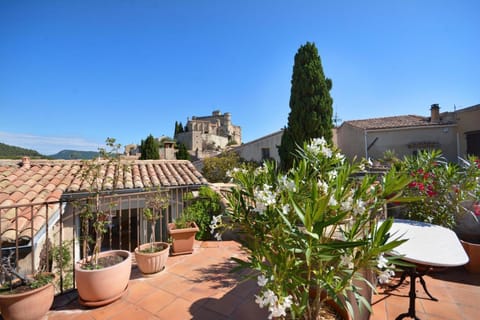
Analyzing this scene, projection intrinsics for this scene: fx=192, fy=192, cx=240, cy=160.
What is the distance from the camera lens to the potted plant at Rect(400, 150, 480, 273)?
10.4 feet

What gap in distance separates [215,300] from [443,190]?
13.3ft

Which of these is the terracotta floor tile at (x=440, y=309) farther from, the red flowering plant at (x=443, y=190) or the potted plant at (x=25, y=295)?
the potted plant at (x=25, y=295)

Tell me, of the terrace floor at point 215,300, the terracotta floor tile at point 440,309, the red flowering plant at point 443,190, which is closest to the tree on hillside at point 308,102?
the red flowering plant at point 443,190

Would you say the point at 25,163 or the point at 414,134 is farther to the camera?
the point at 414,134

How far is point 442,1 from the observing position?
4781mm

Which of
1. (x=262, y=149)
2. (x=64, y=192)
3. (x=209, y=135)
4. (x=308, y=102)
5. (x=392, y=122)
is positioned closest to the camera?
(x=64, y=192)

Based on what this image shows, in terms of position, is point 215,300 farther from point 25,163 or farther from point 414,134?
point 414,134

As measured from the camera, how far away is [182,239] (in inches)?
151

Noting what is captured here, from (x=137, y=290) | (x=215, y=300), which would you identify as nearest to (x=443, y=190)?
(x=215, y=300)

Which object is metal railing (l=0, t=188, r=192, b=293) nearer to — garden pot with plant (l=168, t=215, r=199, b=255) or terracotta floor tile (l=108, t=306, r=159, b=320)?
garden pot with plant (l=168, t=215, r=199, b=255)

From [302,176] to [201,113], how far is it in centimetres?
5159

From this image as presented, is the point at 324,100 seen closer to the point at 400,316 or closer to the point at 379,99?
the point at 379,99

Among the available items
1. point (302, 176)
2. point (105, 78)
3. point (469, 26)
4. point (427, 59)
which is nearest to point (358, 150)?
point (427, 59)

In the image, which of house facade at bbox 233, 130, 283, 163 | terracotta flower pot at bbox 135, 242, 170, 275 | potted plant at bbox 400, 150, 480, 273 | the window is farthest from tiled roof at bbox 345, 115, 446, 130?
terracotta flower pot at bbox 135, 242, 170, 275
